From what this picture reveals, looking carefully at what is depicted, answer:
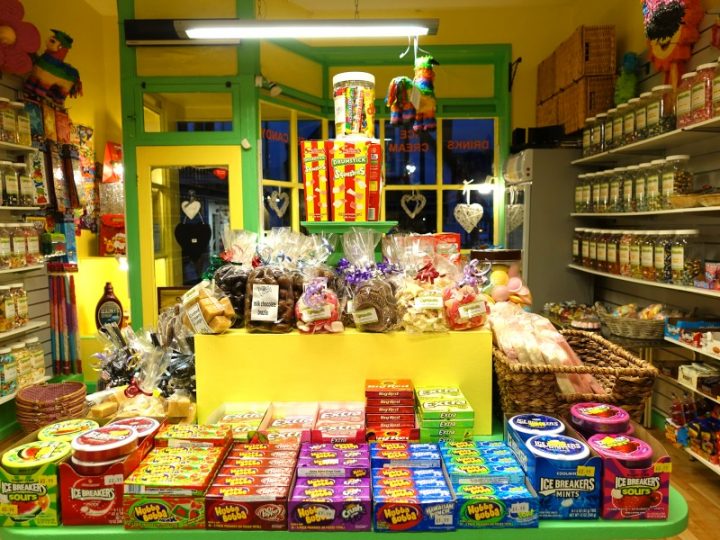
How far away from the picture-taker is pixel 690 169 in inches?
151

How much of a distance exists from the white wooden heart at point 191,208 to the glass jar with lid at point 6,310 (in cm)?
151

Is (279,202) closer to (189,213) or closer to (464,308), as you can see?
(189,213)

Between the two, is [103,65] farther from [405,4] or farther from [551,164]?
[551,164]

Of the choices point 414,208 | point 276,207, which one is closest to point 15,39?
point 276,207

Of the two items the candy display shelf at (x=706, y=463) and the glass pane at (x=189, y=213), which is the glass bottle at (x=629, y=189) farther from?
the glass pane at (x=189, y=213)

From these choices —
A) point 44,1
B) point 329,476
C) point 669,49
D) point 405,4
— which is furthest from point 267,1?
point 329,476

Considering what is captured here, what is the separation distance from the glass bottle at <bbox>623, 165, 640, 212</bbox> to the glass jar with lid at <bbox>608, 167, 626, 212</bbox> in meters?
0.05

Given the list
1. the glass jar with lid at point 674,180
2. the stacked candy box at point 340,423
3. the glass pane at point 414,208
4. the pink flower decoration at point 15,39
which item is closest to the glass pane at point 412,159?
the glass pane at point 414,208

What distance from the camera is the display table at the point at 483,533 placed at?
1.25 metres

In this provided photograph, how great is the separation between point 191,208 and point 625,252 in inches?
142

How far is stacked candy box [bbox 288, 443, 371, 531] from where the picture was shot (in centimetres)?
124

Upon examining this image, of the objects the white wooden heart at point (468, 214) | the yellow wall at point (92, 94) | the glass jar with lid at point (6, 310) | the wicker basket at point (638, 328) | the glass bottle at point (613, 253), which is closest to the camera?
the wicker basket at point (638, 328)

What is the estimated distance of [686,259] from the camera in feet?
11.0

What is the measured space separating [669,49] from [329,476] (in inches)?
154
